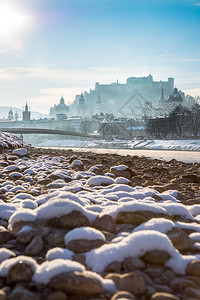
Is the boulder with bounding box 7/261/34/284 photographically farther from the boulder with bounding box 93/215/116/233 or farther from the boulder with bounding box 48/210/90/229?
the boulder with bounding box 93/215/116/233

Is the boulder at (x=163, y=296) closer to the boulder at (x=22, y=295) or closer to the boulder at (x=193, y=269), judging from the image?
the boulder at (x=193, y=269)

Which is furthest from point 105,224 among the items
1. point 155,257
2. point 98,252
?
point 155,257

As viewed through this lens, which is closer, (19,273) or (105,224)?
(19,273)

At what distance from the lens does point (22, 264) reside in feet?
6.75

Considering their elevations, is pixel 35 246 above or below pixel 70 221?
below

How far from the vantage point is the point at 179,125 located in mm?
68125

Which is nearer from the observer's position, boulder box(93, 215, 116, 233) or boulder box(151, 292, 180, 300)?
boulder box(151, 292, 180, 300)

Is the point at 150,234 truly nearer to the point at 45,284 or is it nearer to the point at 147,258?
the point at 147,258

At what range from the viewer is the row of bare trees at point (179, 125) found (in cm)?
6738

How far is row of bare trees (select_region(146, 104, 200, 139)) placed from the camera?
67375 mm

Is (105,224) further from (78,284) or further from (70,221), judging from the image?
(78,284)

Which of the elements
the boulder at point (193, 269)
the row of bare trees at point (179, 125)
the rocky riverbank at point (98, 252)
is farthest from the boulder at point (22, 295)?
the row of bare trees at point (179, 125)

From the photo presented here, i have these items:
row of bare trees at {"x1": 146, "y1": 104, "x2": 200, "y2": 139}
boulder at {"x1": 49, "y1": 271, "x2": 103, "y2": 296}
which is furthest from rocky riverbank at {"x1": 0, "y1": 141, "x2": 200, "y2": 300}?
row of bare trees at {"x1": 146, "y1": 104, "x2": 200, "y2": 139}

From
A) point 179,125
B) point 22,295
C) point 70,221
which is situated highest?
point 179,125
